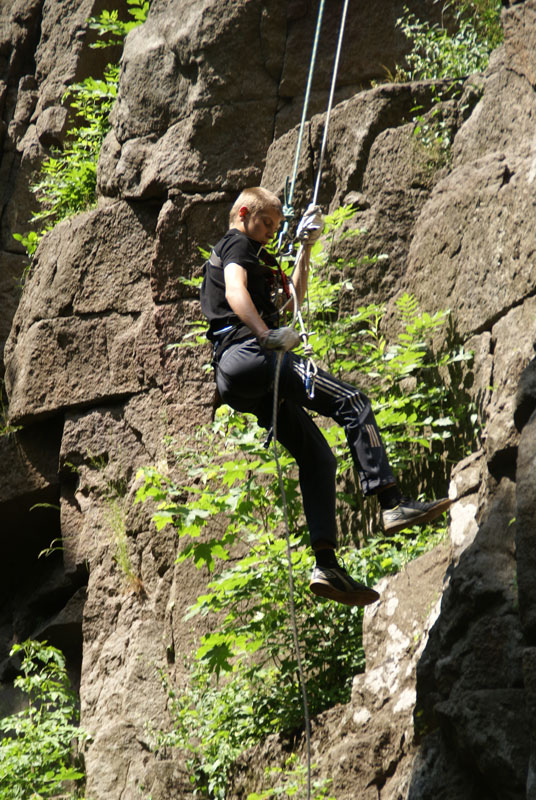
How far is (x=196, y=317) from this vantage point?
8344mm

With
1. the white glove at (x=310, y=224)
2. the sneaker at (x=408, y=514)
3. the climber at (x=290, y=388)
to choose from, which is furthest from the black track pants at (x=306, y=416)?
the white glove at (x=310, y=224)

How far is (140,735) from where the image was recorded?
22.0 feet

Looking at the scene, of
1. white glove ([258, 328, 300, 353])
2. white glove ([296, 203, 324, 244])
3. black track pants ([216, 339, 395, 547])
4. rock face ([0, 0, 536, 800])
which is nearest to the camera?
white glove ([258, 328, 300, 353])

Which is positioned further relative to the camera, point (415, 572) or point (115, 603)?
point (115, 603)

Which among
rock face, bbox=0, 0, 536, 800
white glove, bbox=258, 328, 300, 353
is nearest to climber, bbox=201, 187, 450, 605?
white glove, bbox=258, 328, 300, 353

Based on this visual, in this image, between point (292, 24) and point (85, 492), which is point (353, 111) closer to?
point (292, 24)

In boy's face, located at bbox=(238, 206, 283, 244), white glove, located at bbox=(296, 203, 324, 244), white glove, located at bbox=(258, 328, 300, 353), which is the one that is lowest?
white glove, located at bbox=(258, 328, 300, 353)

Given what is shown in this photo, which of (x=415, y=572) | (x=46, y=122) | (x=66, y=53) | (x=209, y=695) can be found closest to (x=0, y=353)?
(x=46, y=122)

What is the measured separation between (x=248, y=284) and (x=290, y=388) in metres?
0.55

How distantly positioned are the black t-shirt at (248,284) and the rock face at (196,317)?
1.29 metres

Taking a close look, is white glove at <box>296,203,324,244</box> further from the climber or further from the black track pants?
the black track pants

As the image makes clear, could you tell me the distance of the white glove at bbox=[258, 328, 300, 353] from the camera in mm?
4035

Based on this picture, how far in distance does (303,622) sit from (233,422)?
1354mm

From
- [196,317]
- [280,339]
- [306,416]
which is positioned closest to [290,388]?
[306,416]
